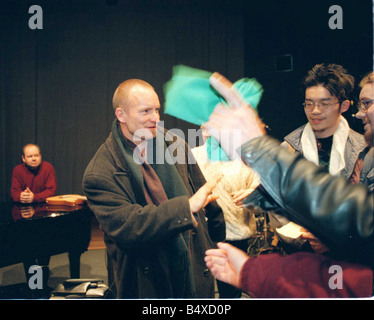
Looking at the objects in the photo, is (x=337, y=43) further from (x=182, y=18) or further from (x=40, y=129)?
(x=40, y=129)

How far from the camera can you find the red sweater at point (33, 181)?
3725 millimetres

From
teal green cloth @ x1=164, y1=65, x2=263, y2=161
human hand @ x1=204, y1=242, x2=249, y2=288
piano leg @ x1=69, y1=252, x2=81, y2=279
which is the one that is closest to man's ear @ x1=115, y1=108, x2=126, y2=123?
teal green cloth @ x1=164, y1=65, x2=263, y2=161

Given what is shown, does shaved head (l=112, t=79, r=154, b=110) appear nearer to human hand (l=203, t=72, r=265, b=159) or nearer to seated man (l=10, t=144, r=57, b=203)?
human hand (l=203, t=72, r=265, b=159)

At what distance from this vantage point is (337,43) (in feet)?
9.84

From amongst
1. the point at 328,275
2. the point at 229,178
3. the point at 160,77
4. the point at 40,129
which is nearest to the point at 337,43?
the point at 229,178

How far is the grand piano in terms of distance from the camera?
8.95 ft

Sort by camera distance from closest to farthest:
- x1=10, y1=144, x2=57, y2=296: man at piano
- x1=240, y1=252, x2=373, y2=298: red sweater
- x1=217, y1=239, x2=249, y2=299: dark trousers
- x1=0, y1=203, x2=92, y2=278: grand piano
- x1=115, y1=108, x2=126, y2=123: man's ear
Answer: x1=240, y1=252, x2=373, y2=298: red sweater < x1=115, y1=108, x2=126, y2=123: man's ear < x1=217, y1=239, x2=249, y2=299: dark trousers < x1=0, y1=203, x2=92, y2=278: grand piano < x1=10, y1=144, x2=57, y2=296: man at piano

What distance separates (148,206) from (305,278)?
0.77m

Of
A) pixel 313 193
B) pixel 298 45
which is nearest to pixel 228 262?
pixel 313 193

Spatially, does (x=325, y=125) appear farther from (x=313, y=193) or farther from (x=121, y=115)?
(x=313, y=193)

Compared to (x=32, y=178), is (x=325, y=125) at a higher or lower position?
higher

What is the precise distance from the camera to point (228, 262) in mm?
931

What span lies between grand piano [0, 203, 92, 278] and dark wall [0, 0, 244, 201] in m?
2.94

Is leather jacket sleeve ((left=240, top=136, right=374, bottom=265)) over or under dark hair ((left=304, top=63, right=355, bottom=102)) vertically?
under
